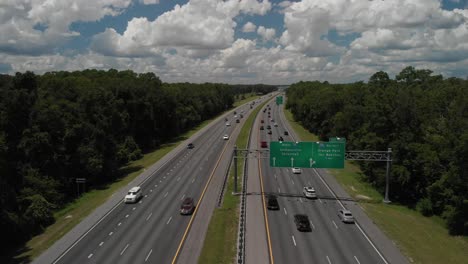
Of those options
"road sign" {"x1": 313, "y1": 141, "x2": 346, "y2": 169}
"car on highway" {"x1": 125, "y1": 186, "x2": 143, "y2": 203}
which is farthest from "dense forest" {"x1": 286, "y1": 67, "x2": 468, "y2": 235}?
"car on highway" {"x1": 125, "y1": 186, "x2": 143, "y2": 203}

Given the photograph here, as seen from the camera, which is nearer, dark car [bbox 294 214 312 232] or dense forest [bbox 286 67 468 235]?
dark car [bbox 294 214 312 232]

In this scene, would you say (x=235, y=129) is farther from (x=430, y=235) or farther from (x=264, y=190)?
(x=430, y=235)

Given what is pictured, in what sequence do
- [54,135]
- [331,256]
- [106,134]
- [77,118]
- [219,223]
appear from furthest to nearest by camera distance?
[106,134] < [77,118] < [54,135] < [219,223] < [331,256]

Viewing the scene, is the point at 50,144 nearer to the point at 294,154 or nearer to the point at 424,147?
the point at 294,154

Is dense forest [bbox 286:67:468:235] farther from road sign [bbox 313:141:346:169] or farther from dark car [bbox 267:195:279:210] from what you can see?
dark car [bbox 267:195:279:210]

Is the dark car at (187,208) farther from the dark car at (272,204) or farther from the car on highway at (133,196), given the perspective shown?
the dark car at (272,204)

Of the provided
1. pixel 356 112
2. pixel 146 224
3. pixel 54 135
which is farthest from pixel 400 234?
pixel 54 135
